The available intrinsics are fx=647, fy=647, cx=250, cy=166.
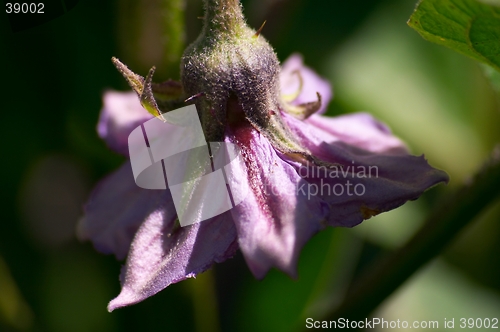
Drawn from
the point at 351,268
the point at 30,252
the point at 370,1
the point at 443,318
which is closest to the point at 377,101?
the point at 370,1

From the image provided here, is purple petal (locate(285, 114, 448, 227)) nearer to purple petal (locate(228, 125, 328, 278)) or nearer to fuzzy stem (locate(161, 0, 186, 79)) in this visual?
purple petal (locate(228, 125, 328, 278))

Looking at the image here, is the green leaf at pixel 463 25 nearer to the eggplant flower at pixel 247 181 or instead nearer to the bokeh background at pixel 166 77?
the eggplant flower at pixel 247 181

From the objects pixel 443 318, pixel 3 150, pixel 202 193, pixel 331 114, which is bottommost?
pixel 443 318

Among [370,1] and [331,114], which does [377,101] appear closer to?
[331,114]

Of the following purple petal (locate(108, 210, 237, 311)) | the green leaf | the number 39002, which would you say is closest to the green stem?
the green leaf

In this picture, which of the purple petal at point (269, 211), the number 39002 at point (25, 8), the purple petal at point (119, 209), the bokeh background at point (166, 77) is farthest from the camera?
the bokeh background at point (166, 77)

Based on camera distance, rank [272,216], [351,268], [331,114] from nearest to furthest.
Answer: [272,216] < [331,114] < [351,268]

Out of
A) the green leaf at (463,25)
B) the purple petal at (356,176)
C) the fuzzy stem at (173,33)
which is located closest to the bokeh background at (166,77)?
the fuzzy stem at (173,33)

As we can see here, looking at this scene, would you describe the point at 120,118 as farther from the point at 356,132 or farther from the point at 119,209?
the point at 356,132
